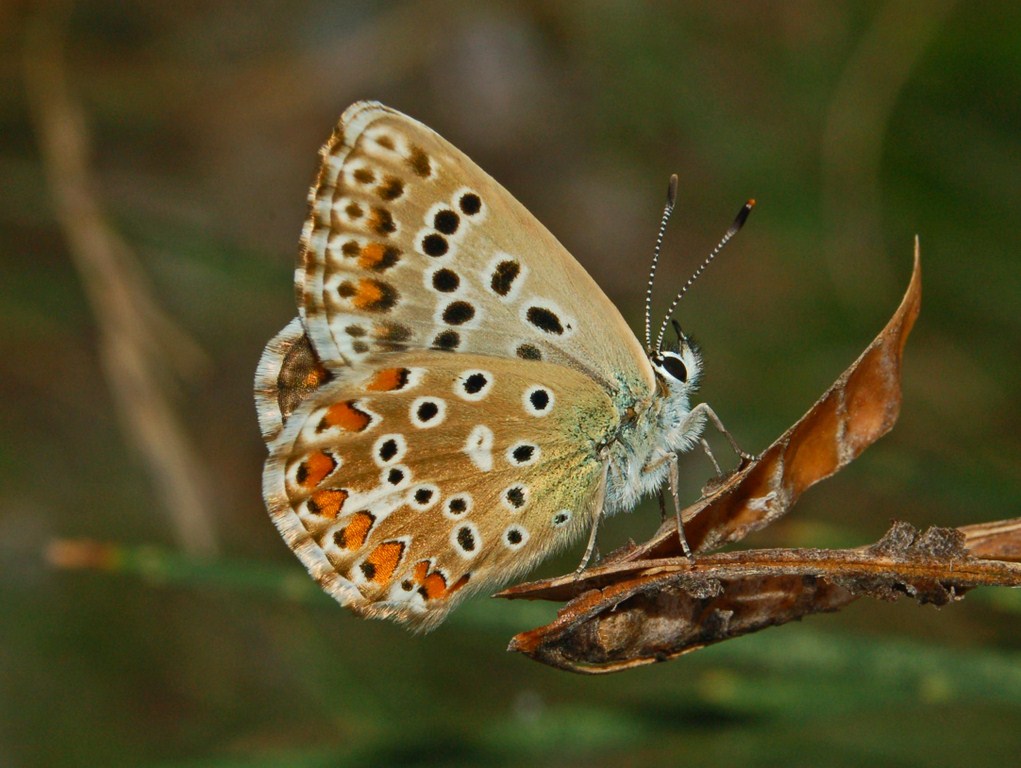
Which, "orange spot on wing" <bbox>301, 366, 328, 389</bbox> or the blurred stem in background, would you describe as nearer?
"orange spot on wing" <bbox>301, 366, 328, 389</bbox>

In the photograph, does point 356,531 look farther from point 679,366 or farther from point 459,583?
point 679,366

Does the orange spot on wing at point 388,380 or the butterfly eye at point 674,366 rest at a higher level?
the orange spot on wing at point 388,380

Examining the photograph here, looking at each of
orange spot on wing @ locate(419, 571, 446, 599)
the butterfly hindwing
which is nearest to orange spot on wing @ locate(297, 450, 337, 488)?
the butterfly hindwing

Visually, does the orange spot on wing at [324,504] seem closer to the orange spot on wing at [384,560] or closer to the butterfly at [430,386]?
the butterfly at [430,386]

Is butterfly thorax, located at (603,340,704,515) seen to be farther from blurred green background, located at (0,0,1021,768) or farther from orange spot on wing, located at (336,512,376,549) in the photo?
orange spot on wing, located at (336,512,376,549)

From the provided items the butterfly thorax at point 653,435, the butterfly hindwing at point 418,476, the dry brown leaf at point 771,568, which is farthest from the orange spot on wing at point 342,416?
the dry brown leaf at point 771,568

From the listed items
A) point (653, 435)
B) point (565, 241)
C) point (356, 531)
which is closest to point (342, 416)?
point (356, 531)

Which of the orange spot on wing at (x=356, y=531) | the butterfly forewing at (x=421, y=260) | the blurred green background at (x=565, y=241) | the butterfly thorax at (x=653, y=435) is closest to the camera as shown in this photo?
the butterfly forewing at (x=421, y=260)

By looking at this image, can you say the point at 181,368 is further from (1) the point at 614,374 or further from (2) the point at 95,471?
(1) the point at 614,374
